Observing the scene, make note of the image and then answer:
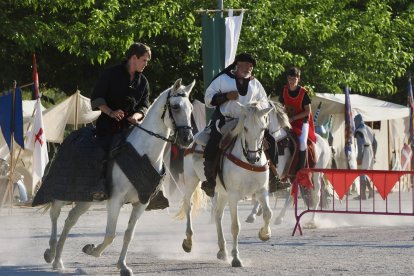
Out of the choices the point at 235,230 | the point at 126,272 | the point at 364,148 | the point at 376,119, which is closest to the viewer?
the point at 126,272

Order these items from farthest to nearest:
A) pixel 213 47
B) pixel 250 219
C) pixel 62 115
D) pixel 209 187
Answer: pixel 62 115
pixel 213 47
pixel 250 219
pixel 209 187

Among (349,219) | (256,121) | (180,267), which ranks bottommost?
(349,219)

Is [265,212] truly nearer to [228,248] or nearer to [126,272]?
[228,248]

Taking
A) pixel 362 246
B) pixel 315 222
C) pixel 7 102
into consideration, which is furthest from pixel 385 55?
pixel 362 246

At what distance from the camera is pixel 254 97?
1474cm

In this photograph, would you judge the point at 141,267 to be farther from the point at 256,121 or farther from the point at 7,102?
the point at 7,102

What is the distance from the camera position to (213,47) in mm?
22797

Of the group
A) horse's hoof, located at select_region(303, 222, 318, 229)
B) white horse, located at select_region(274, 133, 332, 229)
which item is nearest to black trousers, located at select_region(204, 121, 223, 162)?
white horse, located at select_region(274, 133, 332, 229)

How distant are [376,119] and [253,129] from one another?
20392 mm

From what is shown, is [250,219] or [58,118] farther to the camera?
[58,118]

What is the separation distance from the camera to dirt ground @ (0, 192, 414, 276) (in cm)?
1309

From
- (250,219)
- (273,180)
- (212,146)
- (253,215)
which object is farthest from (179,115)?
(253,215)

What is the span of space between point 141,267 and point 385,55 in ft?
73.9

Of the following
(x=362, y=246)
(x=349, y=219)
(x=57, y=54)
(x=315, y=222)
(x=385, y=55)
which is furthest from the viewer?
(x=385, y=55)
